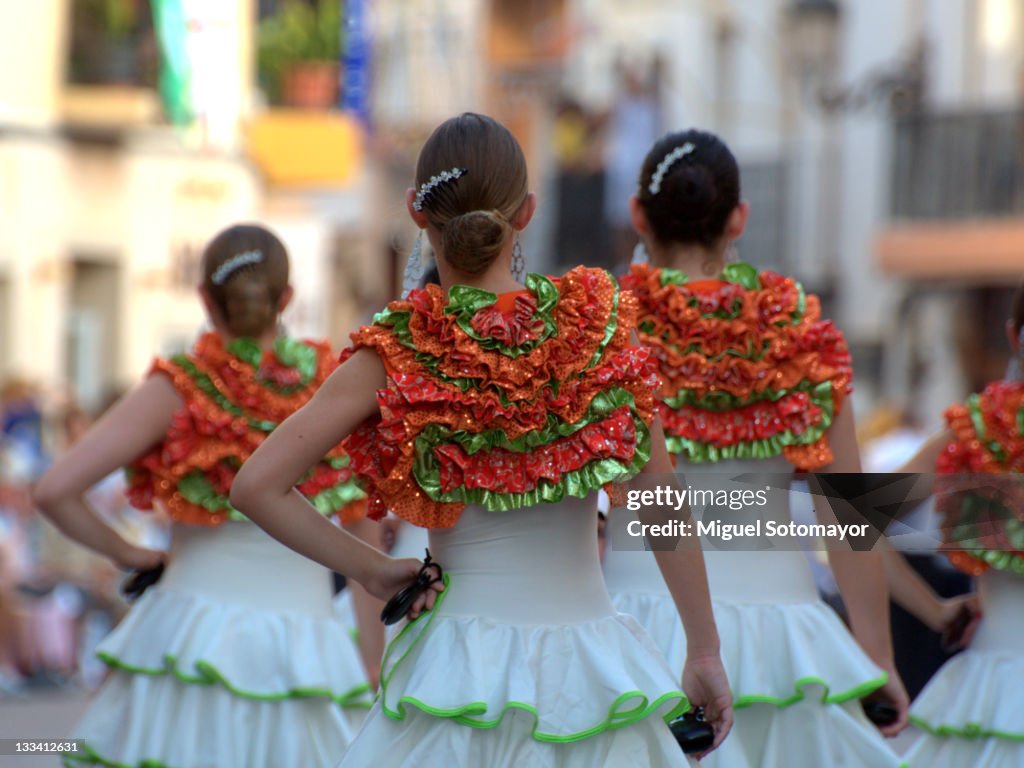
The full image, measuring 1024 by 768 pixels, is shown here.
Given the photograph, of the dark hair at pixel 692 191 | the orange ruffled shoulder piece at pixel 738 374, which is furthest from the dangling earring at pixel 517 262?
the dark hair at pixel 692 191

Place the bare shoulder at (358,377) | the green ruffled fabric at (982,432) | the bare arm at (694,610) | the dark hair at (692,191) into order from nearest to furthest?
the bare shoulder at (358,377)
the bare arm at (694,610)
the dark hair at (692,191)
the green ruffled fabric at (982,432)

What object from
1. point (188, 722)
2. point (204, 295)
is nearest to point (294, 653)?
point (188, 722)

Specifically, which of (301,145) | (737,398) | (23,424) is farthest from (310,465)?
(301,145)

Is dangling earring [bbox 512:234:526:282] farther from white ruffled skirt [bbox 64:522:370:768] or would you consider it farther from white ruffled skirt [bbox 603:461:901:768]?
white ruffled skirt [bbox 64:522:370:768]

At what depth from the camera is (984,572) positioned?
4.95 meters

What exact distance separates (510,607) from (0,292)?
16.7 m

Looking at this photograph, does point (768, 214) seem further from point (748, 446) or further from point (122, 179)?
point (748, 446)

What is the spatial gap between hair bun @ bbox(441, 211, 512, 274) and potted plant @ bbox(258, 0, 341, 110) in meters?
22.0

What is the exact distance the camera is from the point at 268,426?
5434mm

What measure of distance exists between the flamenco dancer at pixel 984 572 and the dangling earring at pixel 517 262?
1.58m

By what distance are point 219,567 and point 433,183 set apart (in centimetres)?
201

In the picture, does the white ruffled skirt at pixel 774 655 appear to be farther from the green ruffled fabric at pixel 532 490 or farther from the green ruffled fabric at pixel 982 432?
the green ruffled fabric at pixel 532 490

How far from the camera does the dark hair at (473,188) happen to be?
3.69 metres

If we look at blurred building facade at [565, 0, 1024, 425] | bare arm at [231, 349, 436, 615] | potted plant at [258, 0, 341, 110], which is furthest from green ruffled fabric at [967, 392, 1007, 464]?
potted plant at [258, 0, 341, 110]
